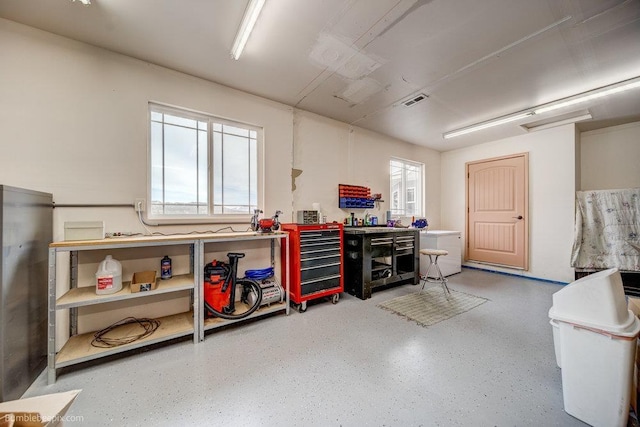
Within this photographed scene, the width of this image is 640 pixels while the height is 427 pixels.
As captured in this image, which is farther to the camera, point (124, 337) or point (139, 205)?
point (139, 205)

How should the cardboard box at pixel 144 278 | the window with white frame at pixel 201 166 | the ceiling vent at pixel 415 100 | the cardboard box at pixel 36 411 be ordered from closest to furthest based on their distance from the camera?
1. the cardboard box at pixel 36 411
2. the cardboard box at pixel 144 278
3. the window with white frame at pixel 201 166
4. the ceiling vent at pixel 415 100

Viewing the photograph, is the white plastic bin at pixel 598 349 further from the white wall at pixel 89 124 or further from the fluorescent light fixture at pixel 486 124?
the fluorescent light fixture at pixel 486 124

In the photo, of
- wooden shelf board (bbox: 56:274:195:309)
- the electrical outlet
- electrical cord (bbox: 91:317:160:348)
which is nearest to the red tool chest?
wooden shelf board (bbox: 56:274:195:309)

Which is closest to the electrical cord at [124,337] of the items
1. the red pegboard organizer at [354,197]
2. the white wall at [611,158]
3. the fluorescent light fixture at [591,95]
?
the red pegboard organizer at [354,197]

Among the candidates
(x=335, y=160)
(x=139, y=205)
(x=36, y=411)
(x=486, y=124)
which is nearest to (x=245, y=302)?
(x=139, y=205)

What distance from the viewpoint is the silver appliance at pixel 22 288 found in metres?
1.43

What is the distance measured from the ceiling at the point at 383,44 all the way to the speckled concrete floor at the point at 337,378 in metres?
2.89

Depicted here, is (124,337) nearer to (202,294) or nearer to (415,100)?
(202,294)

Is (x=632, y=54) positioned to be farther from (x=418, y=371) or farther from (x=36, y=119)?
(x=36, y=119)

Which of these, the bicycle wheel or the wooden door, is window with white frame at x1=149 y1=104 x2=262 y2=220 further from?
the wooden door

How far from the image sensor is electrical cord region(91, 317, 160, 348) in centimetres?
193

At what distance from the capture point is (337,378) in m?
1.71

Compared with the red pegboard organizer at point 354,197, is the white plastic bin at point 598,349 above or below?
below

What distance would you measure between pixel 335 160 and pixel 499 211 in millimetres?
3721
